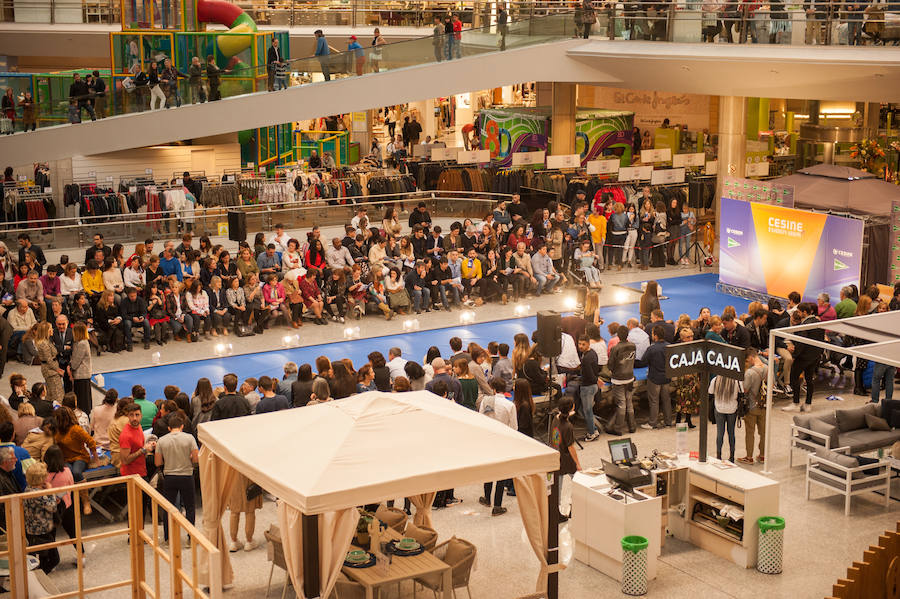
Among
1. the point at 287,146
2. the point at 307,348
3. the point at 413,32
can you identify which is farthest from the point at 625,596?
the point at 413,32

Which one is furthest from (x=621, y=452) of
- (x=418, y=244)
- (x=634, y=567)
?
(x=418, y=244)

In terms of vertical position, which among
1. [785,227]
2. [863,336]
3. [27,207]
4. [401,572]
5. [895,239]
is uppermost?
[27,207]

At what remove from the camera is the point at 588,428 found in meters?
14.1

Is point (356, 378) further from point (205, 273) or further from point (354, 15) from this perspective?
point (354, 15)

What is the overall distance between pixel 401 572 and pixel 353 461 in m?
1.19

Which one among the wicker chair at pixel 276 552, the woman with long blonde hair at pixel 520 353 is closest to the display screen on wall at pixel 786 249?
the woman with long blonde hair at pixel 520 353

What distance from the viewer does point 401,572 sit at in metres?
9.50

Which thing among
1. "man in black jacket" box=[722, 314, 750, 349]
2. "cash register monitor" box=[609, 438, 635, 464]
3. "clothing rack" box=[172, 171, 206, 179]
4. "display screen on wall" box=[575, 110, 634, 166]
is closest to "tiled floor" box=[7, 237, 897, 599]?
"cash register monitor" box=[609, 438, 635, 464]

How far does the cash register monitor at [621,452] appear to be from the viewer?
11000 mm

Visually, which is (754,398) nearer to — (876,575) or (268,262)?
(876,575)

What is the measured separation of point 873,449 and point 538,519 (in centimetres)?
521

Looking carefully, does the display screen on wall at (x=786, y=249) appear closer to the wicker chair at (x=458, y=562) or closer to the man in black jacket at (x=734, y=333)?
the man in black jacket at (x=734, y=333)

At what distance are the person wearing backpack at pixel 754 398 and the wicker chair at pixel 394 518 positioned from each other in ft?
15.3

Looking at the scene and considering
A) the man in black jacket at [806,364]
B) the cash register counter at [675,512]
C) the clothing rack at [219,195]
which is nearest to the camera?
the cash register counter at [675,512]
